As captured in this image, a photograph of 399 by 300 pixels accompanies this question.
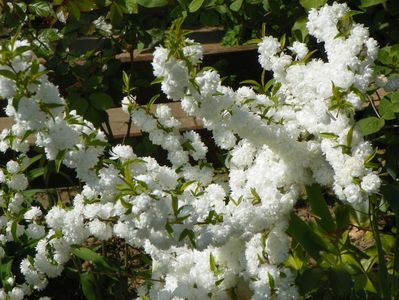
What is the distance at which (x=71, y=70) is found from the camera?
2.49m

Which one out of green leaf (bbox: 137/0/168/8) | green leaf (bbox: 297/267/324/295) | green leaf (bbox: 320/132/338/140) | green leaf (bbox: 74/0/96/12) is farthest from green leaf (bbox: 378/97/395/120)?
green leaf (bbox: 74/0/96/12)

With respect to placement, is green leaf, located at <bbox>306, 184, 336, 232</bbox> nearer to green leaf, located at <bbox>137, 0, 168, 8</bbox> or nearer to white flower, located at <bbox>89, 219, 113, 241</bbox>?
white flower, located at <bbox>89, 219, 113, 241</bbox>

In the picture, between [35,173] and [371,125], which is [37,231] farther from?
[371,125]

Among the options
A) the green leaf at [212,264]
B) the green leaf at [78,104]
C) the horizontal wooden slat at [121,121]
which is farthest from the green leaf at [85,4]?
the horizontal wooden slat at [121,121]

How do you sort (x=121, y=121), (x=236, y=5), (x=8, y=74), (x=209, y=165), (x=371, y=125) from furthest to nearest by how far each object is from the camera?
(x=121, y=121) → (x=236, y=5) → (x=209, y=165) → (x=371, y=125) → (x=8, y=74)

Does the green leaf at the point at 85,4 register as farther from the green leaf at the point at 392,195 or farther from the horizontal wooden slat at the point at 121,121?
the horizontal wooden slat at the point at 121,121

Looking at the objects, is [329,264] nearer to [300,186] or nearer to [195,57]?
[300,186]

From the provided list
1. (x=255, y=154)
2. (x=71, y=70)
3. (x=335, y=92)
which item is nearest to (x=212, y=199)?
(x=255, y=154)

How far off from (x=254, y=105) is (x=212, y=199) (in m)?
0.26

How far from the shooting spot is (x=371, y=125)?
195 cm

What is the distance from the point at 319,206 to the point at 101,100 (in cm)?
76

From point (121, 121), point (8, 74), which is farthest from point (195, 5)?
point (121, 121)

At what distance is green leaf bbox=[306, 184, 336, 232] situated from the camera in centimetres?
201

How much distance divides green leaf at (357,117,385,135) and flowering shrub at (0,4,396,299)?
144mm
